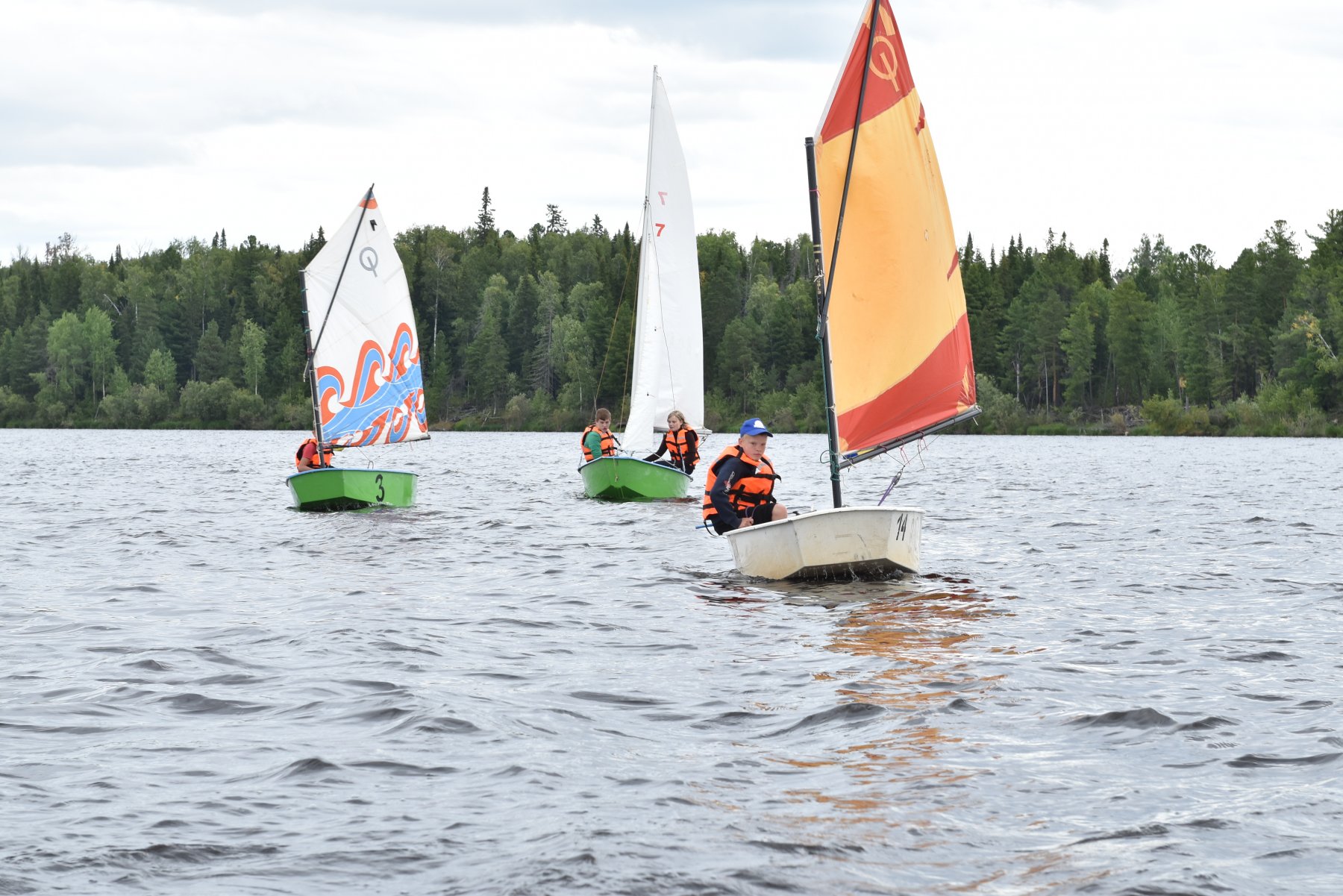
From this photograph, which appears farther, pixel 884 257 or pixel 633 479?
pixel 633 479

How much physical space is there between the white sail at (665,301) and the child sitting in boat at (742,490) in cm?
1308

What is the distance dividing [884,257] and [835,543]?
325 cm

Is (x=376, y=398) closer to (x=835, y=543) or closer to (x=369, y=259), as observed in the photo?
(x=369, y=259)

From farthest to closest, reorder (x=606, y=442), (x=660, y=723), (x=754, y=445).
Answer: (x=606, y=442) < (x=754, y=445) < (x=660, y=723)

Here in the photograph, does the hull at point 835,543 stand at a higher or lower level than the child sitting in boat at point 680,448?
lower

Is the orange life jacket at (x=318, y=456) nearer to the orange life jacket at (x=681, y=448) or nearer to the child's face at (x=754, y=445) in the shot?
the orange life jacket at (x=681, y=448)

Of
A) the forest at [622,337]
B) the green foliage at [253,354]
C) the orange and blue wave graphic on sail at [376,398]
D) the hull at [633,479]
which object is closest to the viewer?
the orange and blue wave graphic on sail at [376,398]

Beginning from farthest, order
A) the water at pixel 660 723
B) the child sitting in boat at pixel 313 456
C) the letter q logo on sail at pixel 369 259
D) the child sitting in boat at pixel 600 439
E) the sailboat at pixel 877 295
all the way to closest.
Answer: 1. the child sitting in boat at pixel 600 439
2. the letter q logo on sail at pixel 369 259
3. the child sitting in boat at pixel 313 456
4. the sailboat at pixel 877 295
5. the water at pixel 660 723

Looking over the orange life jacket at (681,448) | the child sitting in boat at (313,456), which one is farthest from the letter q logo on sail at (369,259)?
the orange life jacket at (681,448)

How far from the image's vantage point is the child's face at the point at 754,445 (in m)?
14.9

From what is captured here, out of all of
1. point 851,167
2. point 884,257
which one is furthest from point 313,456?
point 851,167

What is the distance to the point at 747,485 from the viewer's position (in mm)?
15422

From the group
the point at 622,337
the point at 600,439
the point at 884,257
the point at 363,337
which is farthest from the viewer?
the point at 622,337

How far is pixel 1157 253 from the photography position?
160m
